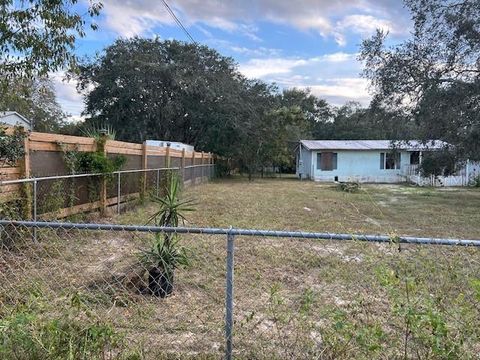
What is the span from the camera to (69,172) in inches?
299

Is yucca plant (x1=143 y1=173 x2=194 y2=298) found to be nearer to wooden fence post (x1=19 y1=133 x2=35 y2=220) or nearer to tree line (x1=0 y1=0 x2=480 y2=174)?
wooden fence post (x1=19 y1=133 x2=35 y2=220)

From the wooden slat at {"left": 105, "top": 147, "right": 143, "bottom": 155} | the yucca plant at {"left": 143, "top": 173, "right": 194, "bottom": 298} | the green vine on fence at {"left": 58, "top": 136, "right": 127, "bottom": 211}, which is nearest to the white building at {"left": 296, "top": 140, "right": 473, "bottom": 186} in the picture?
the wooden slat at {"left": 105, "top": 147, "right": 143, "bottom": 155}

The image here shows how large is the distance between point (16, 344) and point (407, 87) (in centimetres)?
1622

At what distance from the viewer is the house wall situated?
29.8m

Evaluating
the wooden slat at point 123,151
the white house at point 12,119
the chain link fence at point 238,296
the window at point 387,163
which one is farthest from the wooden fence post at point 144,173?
the window at point 387,163

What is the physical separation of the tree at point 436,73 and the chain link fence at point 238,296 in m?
9.61

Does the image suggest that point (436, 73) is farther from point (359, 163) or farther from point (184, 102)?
point (184, 102)

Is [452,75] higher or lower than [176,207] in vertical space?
higher

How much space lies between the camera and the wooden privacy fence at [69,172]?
6020 millimetres

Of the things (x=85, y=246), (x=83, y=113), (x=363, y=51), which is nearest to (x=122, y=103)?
(x=83, y=113)

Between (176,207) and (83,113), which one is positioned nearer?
(176,207)

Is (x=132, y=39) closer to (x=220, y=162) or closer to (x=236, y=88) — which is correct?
(x=236, y=88)

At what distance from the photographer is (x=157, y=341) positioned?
3.23 metres

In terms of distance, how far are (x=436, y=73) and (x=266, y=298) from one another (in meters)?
13.9
